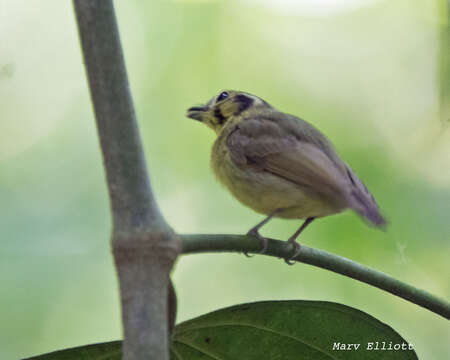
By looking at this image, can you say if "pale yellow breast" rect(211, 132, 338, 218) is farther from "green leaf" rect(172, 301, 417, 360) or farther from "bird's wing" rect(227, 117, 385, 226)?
"green leaf" rect(172, 301, 417, 360)

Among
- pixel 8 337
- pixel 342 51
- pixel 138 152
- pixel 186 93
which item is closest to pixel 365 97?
pixel 342 51

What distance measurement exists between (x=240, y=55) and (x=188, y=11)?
657 mm

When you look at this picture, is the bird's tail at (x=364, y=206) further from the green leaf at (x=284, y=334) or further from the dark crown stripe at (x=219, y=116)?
the dark crown stripe at (x=219, y=116)

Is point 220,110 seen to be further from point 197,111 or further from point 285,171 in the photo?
→ point 285,171

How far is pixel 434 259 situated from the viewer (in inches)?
197

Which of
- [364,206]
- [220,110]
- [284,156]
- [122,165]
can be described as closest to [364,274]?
[122,165]

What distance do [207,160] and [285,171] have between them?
263cm

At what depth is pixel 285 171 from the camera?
3.43 metres

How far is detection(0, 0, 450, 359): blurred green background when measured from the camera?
529 centimetres

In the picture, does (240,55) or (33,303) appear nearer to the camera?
(33,303)

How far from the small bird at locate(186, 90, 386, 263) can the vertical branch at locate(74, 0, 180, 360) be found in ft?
5.45

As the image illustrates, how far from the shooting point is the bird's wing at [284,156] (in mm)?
3250

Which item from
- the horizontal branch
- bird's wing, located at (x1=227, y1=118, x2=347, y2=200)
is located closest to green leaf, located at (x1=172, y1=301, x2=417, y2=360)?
the horizontal branch

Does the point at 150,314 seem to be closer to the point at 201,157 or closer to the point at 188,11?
the point at 201,157
